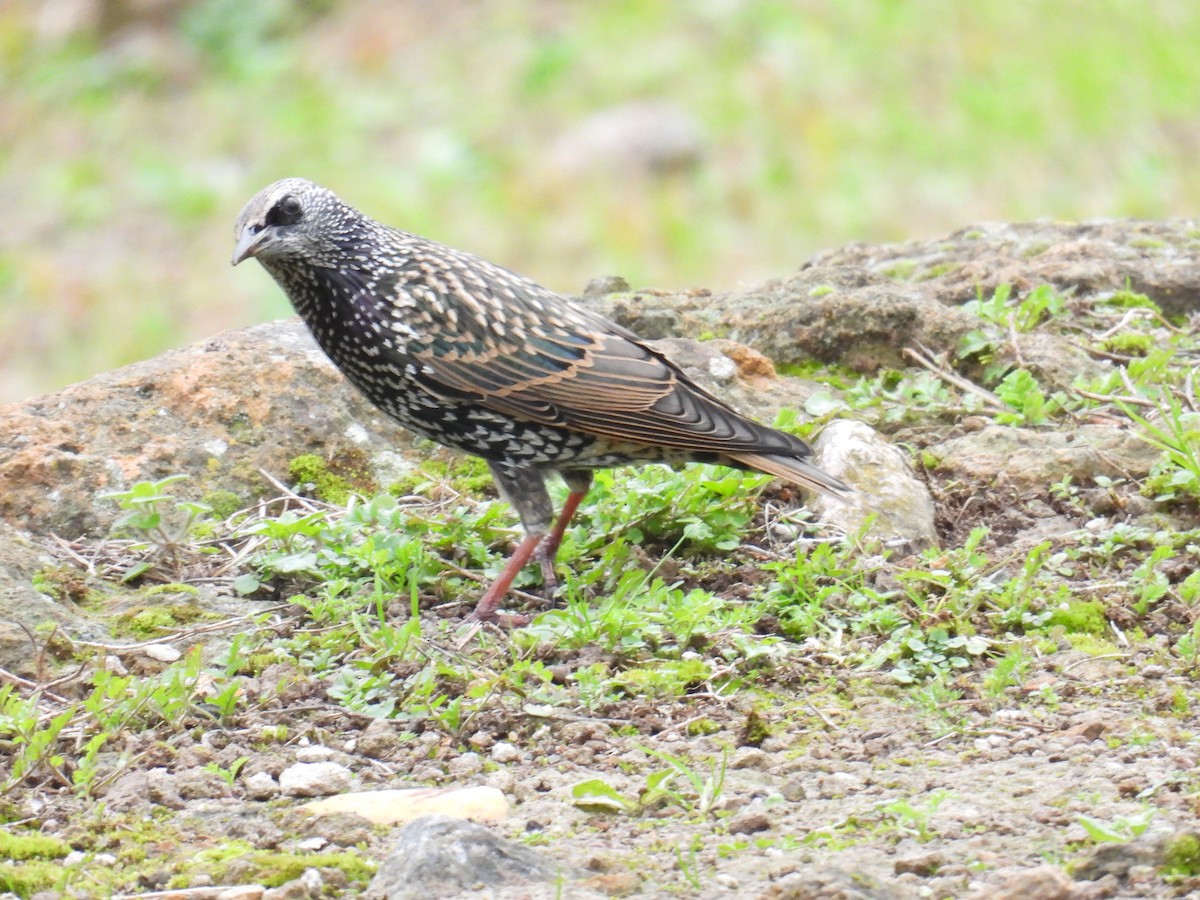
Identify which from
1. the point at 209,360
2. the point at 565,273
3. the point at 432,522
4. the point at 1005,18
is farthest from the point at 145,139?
the point at 432,522

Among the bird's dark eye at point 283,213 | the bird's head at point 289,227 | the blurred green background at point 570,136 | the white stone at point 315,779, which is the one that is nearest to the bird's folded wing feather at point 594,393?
the bird's head at point 289,227

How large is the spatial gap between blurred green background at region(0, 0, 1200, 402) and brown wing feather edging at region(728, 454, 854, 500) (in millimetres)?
5441

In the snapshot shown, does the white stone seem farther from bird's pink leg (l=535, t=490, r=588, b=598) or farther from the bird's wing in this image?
the bird's wing

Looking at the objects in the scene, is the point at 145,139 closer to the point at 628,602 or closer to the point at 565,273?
the point at 565,273

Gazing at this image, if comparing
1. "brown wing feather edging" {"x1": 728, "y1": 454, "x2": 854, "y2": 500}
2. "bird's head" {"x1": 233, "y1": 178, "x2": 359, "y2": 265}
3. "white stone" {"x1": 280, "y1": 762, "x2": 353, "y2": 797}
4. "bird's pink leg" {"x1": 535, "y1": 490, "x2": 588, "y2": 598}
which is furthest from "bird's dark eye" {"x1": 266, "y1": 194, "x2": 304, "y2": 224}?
"white stone" {"x1": 280, "y1": 762, "x2": 353, "y2": 797}

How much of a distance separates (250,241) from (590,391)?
3.83 feet

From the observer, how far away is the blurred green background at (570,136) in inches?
434

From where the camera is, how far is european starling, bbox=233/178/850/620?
201 inches

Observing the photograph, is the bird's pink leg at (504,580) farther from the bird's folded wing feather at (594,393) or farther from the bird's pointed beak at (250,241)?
the bird's pointed beak at (250,241)

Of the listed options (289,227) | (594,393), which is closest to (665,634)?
(594,393)

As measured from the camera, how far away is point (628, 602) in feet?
15.5

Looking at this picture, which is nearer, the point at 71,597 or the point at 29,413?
the point at 71,597

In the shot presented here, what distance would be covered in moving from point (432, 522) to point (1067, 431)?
6.87ft

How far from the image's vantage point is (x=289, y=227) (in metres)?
5.31
